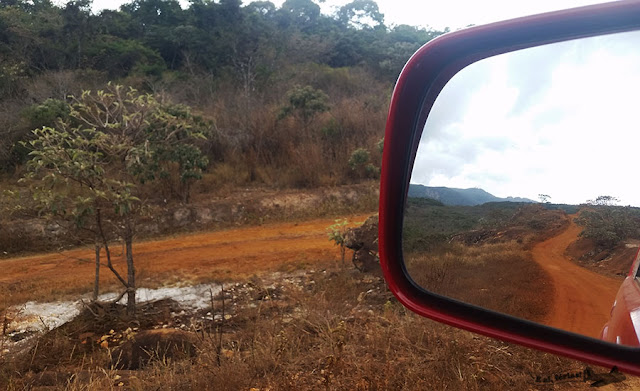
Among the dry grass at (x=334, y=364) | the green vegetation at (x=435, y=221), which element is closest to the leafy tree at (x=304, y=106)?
the dry grass at (x=334, y=364)

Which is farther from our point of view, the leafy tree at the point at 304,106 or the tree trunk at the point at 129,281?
the leafy tree at the point at 304,106

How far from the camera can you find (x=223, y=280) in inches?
321

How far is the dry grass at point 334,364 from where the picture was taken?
3139 mm

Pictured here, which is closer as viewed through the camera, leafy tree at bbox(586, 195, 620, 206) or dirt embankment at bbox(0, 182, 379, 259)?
leafy tree at bbox(586, 195, 620, 206)

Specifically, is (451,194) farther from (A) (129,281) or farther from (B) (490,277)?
(A) (129,281)

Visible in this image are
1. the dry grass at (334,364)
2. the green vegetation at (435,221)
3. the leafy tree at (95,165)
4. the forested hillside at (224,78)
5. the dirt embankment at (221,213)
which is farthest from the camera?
the forested hillside at (224,78)

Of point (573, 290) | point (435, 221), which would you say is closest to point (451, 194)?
point (435, 221)

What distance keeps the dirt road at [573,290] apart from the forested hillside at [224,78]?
34.1ft

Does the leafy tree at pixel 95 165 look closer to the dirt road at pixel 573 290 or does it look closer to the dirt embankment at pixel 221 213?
the dirt embankment at pixel 221 213

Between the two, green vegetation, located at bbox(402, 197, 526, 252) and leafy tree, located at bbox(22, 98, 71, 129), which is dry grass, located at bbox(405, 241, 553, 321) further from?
leafy tree, located at bbox(22, 98, 71, 129)

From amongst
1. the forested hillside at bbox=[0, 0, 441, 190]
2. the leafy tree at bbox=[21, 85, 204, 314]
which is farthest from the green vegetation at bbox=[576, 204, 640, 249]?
the forested hillside at bbox=[0, 0, 441, 190]

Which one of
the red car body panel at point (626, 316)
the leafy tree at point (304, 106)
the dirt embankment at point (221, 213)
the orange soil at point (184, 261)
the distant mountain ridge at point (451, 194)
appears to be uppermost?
the leafy tree at point (304, 106)

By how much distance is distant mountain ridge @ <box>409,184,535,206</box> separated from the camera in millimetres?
1250

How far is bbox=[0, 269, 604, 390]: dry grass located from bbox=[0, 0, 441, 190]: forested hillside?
7.58m
